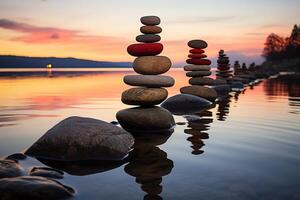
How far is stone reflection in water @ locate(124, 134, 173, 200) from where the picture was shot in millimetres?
6699

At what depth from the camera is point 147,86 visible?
576 inches

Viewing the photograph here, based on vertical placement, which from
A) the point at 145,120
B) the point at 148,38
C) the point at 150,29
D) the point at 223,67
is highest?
the point at 150,29

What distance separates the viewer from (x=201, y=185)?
686 cm

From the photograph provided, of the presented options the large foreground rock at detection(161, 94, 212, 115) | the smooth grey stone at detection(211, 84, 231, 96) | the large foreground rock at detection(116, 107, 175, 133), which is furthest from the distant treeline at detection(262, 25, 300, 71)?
the large foreground rock at detection(116, 107, 175, 133)

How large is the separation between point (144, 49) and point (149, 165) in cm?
752

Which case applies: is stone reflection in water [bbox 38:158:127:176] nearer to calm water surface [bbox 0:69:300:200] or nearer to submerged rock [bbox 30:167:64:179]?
calm water surface [bbox 0:69:300:200]

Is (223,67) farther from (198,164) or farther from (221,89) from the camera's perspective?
(198,164)

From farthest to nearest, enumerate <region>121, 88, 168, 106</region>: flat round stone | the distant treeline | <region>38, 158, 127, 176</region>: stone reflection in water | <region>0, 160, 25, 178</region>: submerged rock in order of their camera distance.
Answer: the distant treeline, <region>121, 88, 168, 106</region>: flat round stone, <region>38, 158, 127, 176</region>: stone reflection in water, <region>0, 160, 25, 178</region>: submerged rock

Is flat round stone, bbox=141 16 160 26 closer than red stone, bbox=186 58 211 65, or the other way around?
flat round stone, bbox=141 16 160 26

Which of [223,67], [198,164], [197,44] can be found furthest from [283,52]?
[198,164]

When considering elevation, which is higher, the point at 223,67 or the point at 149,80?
the point at 223,67

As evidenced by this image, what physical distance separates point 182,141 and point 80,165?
3860 mm

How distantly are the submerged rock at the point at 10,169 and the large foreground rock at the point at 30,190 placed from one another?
0.84 metres

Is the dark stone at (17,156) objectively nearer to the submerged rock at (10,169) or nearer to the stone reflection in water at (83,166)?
the stone reflection in water at (83,166)
